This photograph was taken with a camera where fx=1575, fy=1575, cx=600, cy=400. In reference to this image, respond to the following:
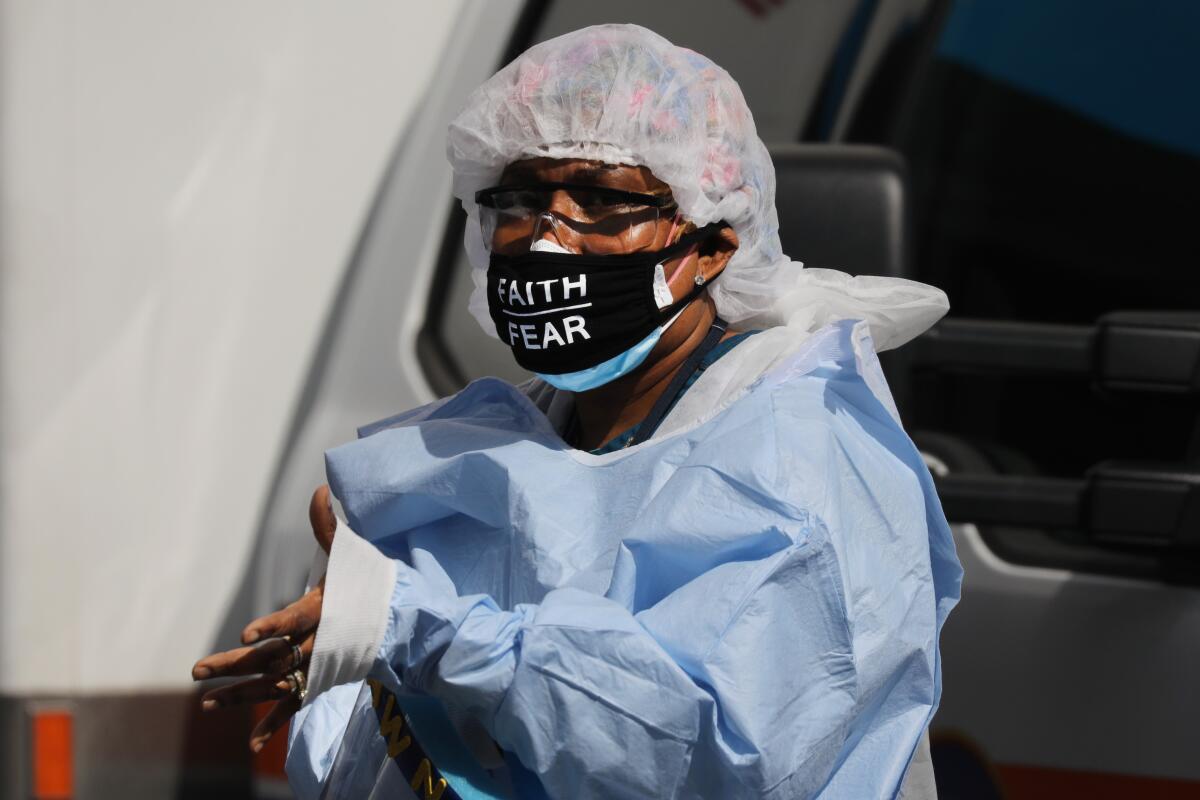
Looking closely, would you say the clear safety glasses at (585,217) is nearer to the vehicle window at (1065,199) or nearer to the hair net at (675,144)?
the hair net at (675,144)

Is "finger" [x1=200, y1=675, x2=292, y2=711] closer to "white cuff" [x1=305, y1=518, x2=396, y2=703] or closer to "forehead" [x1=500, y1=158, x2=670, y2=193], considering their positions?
"white cuff" [x1=305, y1=518, x2=396, y2=703]

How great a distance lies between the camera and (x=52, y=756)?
2582mm

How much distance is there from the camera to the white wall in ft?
8.29

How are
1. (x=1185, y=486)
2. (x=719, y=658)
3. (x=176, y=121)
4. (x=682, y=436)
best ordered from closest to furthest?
(x=719, y=658) → (x=682, y=436) → (x=1185, y=486) → (x=176, y=121)

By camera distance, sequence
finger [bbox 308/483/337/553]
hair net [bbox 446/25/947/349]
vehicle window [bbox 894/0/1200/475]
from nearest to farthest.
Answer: finger [bbox 308/483/337/553], hair net [bbox 446/25/947/349], vehicle window [bbox 894/0/1200/475]

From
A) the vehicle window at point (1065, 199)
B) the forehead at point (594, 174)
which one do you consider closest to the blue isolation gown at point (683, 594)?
the forehead at point (594, 174)

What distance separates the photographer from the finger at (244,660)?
3.99ft

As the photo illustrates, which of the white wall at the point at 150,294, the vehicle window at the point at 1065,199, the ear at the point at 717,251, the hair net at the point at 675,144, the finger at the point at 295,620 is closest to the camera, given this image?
the finger at the point at 295,620

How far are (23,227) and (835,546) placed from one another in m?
1.72

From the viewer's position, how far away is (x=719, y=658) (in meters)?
1.22

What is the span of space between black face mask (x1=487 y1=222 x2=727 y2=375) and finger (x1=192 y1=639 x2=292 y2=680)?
16.5 inches

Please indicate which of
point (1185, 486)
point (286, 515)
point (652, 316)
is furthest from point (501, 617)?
point (286, 515)

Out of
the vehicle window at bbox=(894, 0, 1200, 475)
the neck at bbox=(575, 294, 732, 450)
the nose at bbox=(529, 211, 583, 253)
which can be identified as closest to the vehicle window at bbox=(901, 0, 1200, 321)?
the vehicle window at bbox=(894, 0, 1200, 475)

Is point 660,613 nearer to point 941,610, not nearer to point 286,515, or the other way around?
point 941,610
